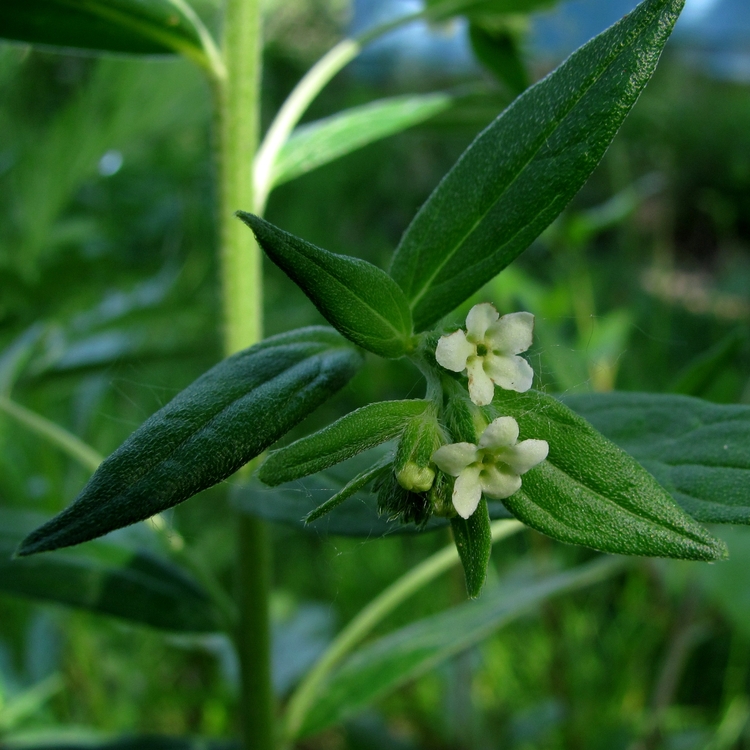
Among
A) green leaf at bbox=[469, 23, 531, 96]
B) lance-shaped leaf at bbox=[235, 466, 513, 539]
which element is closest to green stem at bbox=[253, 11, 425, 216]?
green leaf at bbox=[469, 23, 531, 96]

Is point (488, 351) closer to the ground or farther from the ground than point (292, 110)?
closer to the ground

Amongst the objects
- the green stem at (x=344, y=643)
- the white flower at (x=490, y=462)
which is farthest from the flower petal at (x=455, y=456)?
the green stem at (x=344, y=643)

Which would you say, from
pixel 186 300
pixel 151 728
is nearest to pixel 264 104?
pixel 186 300

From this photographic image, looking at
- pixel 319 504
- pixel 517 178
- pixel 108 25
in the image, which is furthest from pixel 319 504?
pixel 108 25

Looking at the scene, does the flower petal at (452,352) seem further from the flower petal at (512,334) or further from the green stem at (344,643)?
the green stem at (344,643)

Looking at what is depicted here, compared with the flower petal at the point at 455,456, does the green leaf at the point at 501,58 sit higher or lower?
higher

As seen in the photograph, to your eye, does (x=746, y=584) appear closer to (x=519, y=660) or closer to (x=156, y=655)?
(x=519, y=660)

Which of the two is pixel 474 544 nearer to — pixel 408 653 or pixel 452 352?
pixel 452 352
